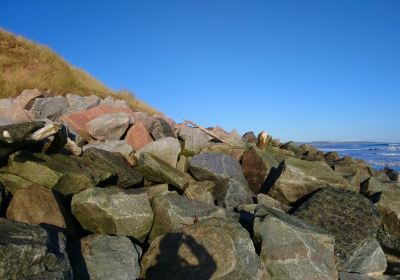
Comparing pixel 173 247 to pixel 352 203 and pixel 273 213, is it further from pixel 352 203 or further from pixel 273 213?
Result: pixel 352 203

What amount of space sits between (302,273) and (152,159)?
3.73 m

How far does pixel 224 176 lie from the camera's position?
27.4ft

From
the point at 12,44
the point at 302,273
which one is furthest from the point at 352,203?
the point at 12,44

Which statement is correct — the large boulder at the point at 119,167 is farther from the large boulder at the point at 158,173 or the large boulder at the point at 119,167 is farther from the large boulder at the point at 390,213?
the large boulder at the point at 390,213

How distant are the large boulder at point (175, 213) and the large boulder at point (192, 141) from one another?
3.99 metres

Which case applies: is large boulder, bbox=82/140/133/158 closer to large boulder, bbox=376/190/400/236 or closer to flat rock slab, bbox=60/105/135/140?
flat rock slab, bbox=60/105/135/140

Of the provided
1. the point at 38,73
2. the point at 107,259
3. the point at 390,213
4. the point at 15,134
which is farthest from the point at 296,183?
the point at 38,73

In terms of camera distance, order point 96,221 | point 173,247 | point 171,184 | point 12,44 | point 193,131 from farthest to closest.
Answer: point 12,44, point 193,131, point 171,184, point 96,221, point 173,247

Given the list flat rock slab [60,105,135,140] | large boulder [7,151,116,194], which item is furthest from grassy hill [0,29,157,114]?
large boulder [7,151,116,194]

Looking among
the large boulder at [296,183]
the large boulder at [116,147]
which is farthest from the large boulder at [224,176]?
the large boulder at [116,147]

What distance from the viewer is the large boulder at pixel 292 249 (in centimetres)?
523

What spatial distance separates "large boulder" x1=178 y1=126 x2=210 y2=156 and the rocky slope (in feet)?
2.45

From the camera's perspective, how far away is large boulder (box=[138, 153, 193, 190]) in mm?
7633

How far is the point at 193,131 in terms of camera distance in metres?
10.8
